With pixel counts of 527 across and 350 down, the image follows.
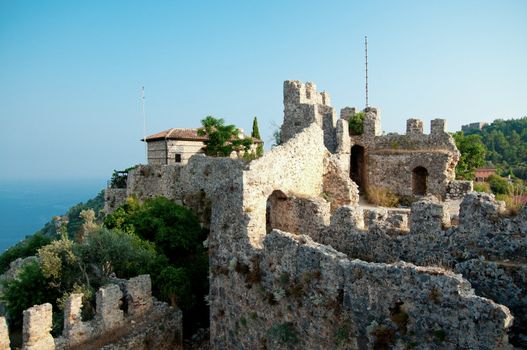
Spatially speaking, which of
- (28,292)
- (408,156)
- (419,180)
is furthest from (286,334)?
(419,180)

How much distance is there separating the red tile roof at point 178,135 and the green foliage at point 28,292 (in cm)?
1799

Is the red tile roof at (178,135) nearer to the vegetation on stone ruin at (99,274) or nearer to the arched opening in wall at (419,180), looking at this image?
the vegetation on stone ruin at (99,274)

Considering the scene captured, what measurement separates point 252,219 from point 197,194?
49.7ft

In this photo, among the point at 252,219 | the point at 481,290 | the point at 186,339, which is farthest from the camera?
the point at 186,339

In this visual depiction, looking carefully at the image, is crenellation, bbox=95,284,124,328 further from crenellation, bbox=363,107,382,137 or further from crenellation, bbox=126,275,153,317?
crenellation, bbox=363,107,382,137

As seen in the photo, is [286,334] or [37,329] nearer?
[286,334]

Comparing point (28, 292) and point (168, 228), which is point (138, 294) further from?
point (168, 228)

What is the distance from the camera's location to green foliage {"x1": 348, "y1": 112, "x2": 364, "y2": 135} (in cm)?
2394

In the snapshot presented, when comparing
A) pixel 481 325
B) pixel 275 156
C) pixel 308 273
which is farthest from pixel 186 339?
pixel 481 325

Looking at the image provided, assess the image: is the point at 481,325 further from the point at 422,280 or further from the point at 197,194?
the point at 197,194

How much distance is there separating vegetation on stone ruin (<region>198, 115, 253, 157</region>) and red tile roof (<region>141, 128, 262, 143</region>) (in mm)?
1195

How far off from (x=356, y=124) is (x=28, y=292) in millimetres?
17479

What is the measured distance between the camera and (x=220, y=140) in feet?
109

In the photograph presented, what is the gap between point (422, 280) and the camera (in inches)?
293
